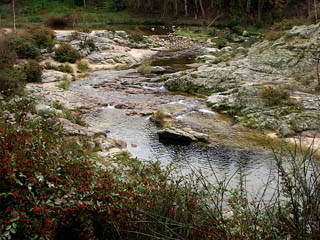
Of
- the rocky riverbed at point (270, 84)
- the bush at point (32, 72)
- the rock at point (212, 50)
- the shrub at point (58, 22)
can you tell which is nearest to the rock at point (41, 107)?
the bush at point (32, 72)

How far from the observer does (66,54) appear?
23.1 m

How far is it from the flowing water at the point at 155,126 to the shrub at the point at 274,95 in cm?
238

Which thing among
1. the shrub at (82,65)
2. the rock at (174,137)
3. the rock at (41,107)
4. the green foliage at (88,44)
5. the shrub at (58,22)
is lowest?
the rock at (174,137)

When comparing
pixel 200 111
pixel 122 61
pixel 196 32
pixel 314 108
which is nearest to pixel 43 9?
pixel 196 32

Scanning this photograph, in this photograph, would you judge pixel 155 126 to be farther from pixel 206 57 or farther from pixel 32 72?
pixel 206 57

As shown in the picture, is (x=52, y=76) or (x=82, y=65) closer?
(x=52, y=76)

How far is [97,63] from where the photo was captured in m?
24.5

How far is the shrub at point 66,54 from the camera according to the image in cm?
2266

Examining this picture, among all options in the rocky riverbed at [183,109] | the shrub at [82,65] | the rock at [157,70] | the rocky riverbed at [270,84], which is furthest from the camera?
the shrub at [82,65]

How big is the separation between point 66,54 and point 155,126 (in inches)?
523

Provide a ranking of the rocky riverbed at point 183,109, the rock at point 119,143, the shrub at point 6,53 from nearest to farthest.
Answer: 1. the rocky riverbed at point 183,109
2. the rock at point 119,143
3. the shrub at point 6,53

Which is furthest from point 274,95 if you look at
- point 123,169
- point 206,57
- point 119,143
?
point 206,57

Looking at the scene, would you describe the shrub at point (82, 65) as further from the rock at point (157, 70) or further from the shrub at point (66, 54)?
the rock at point (157, 70)

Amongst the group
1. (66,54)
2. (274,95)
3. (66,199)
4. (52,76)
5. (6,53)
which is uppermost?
(6,53)
